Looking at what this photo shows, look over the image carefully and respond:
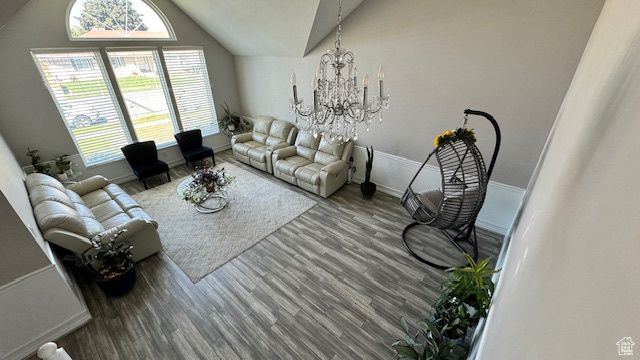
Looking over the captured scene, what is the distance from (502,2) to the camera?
3.01 m

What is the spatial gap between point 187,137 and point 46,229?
3.59 m

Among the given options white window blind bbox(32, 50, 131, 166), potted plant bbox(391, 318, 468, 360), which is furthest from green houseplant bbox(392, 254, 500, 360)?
white window blind bbox(32, 50, 131, 166)

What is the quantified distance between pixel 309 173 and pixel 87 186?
3.62 m

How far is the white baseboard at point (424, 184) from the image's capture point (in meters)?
3.65

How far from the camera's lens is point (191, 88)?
20.2ft

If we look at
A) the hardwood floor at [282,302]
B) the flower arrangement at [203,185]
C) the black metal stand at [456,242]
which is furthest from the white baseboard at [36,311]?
the black metal stand at [456,242]

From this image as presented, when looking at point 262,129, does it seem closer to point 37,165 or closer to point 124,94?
point 124,94

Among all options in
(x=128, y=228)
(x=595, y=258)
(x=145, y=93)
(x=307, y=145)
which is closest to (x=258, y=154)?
(x=307, y=145)

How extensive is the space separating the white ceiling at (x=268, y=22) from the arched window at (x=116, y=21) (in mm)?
580

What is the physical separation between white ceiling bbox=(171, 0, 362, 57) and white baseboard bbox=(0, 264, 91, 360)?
13.9 feet

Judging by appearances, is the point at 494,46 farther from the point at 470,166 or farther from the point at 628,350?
the point at 628,350

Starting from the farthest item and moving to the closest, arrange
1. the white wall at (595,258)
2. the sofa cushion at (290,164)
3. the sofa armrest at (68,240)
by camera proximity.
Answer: the sofa cushion at (290,164)
the sofa armrest at (68,240)
the white wall at (595,258)

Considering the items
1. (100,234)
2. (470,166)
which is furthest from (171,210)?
(470,166)

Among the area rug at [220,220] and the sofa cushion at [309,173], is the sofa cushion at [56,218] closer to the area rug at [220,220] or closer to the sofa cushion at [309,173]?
the area rug at [220,220]
